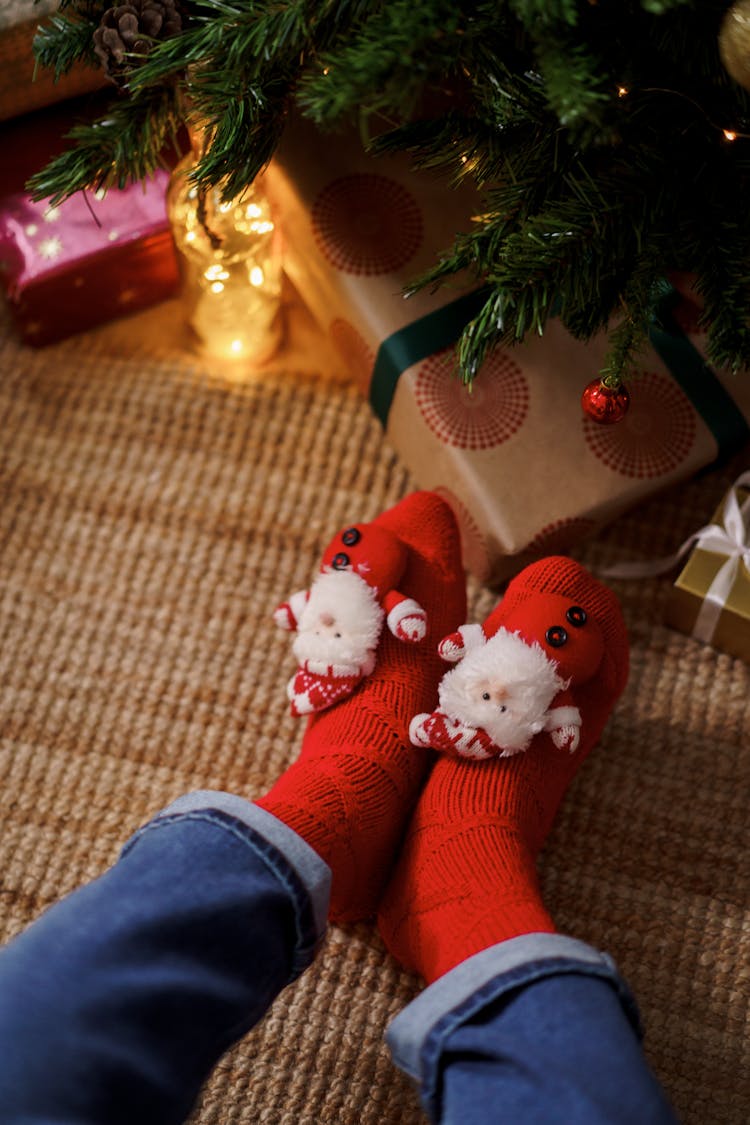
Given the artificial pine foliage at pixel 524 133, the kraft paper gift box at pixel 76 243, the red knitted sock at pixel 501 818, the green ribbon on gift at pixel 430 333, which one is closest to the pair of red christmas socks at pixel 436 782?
the red knitted sock at pixel 501 818

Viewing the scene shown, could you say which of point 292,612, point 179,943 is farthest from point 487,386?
point 179,943

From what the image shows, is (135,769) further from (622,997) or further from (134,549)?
(622,997)

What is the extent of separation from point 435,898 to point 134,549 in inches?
15.3

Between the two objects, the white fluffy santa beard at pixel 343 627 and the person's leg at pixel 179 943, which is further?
the white fluffy santa beard at pixel 343 627

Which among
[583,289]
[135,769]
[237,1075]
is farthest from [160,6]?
[237,1075]

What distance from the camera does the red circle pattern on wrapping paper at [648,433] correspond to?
0.78 meters

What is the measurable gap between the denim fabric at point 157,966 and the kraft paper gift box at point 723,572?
35 centimetres

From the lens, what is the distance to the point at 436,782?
28.1 inches

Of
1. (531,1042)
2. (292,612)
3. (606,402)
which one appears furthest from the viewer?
(292,612)

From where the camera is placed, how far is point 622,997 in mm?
568

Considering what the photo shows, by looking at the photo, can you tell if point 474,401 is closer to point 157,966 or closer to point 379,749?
point 379,749

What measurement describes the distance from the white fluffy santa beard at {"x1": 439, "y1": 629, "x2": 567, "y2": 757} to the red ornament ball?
0.51ft

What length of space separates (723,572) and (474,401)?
219 mm

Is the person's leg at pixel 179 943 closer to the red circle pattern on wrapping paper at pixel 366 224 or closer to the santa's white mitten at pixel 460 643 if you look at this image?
the santa's white mitten at pixel 460 643
